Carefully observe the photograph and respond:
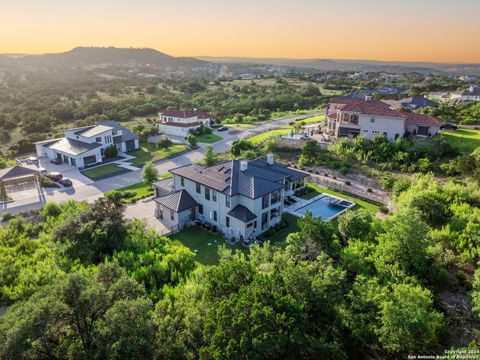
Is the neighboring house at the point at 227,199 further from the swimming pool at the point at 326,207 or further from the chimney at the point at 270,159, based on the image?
the swimming pool at the point at 326,207

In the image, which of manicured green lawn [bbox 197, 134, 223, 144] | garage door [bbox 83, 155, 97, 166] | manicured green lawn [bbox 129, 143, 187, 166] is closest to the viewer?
garage door [bbox 83, 155, 97, 166]

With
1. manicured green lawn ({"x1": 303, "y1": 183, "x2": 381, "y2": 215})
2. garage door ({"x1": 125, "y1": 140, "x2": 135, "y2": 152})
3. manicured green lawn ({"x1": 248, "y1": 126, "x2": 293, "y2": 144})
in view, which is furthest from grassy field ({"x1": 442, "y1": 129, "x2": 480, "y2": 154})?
garage door ({"x1": 125, "y1": 140, "x2": 135, "y2": 152})

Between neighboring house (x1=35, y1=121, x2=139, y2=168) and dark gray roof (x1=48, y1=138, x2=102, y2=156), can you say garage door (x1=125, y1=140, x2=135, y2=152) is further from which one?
dark gray roof (x1=48, y1=138, x2=102, y2=156)

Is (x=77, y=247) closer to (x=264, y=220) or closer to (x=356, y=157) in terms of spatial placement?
(x=264, y=220)

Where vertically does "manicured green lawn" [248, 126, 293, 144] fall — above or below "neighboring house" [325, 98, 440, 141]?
below

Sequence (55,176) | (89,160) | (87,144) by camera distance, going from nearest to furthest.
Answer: (55,176) → (89,160) → (87,144)

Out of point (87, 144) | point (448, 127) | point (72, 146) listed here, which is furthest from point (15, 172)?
point (448, 127)

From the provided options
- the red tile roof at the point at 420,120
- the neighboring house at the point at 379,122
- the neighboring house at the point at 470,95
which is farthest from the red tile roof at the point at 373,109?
the neighboring house at the point at 470,95

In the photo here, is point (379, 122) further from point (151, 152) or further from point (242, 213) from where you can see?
point (151, 152)
